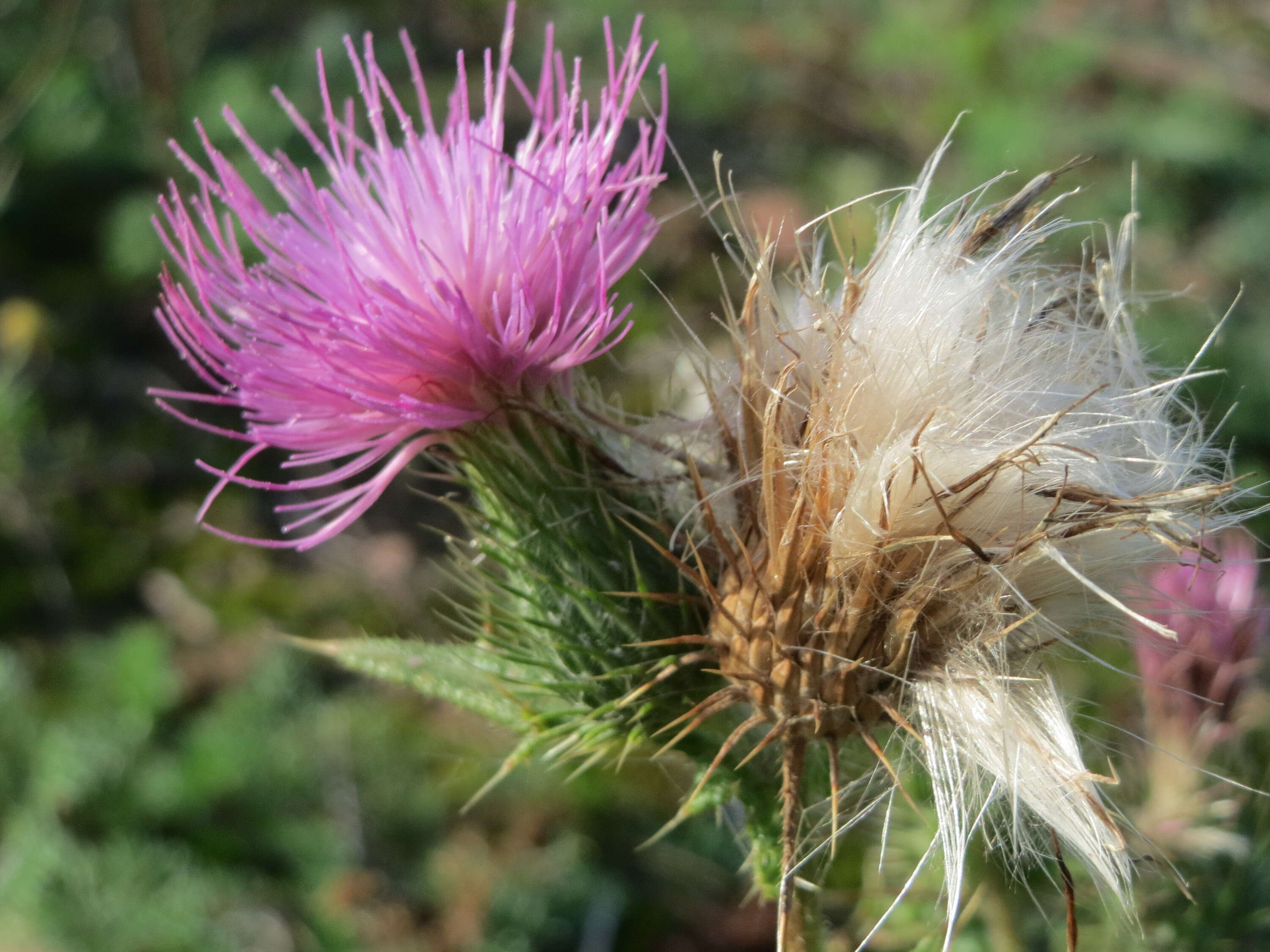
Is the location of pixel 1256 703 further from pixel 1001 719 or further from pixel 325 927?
pixel 325 927

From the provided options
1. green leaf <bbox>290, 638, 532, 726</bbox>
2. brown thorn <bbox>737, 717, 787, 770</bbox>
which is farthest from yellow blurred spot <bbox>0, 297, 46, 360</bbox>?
brown thorn <bbox>737, 717, 787, 770</bbox>

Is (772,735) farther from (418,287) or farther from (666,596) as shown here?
(418,287)

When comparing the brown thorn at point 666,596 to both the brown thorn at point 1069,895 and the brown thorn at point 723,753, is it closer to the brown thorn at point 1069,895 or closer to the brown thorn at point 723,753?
the brown thorn at point 723,753

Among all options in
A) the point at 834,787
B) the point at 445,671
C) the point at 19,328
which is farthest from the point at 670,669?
the point at 19,328

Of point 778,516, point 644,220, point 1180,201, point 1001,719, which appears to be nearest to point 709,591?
point 778,516

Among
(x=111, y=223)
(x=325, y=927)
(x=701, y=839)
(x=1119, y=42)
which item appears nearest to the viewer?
(x=701, y=839)

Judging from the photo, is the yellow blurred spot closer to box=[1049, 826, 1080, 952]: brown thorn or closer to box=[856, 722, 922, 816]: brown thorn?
box=[856, 722, 922, 816]: brown thorn
